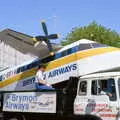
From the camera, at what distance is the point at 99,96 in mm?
12914

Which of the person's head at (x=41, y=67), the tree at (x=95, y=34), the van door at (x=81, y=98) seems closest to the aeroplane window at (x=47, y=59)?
the person's head at (x=41, y=67)

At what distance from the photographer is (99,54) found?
48.1 ft

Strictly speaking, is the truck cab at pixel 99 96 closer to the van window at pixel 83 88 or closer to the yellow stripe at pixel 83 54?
the van window at pixel 83 88

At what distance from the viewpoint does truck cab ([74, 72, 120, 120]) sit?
41.0 ft

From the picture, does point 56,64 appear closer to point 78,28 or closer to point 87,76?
point 87,76

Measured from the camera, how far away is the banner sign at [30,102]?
14430mm

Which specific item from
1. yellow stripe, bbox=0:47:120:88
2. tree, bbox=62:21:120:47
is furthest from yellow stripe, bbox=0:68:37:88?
tree, bbox=62:21:120:47

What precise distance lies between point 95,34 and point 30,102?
34.9m

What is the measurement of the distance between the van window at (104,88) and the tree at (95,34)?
1397 inches

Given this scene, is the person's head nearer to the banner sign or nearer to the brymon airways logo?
the brymon airways logo

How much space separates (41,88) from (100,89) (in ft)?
9.88

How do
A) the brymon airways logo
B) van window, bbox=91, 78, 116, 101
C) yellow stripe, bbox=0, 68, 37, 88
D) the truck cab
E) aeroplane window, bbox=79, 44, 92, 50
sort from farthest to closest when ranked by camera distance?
yellow stripe, bbox=0, 68, 37, 88
aeroplane window, bbox=79, 44, 92, 50
the brymon airways logo
van window, bbox=91, 78, 116, 101
the truck cab

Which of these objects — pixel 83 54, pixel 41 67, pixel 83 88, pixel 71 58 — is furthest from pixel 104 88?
pixel 41 67

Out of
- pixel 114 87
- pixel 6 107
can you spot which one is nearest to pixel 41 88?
pixel 6 107
